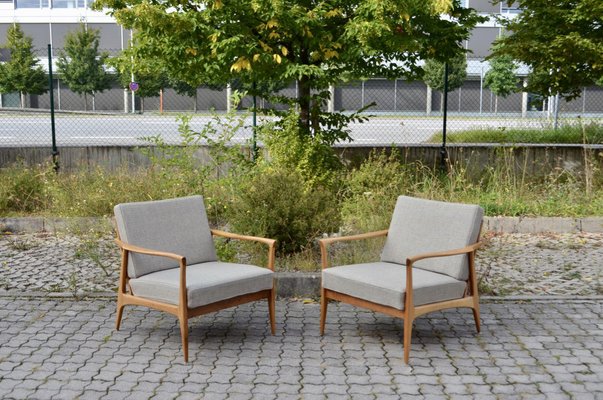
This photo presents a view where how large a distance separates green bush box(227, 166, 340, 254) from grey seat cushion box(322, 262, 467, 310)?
5.67 ft

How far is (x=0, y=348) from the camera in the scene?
5.37 metres

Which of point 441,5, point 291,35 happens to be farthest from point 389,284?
point 291,35

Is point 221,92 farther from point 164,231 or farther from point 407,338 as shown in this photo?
point 407,338

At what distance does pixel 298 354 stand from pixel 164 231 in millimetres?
1541

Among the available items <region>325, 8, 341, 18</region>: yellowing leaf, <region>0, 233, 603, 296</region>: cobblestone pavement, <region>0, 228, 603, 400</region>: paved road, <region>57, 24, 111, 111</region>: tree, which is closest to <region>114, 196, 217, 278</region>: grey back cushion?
<region>0, 228, 603, 400</region>: paved road

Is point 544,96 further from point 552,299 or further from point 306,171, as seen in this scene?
point 552,299

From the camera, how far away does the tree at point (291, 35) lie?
912 centimetres

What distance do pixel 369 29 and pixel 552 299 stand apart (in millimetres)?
4057

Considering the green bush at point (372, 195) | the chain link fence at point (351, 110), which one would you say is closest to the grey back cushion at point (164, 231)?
the green bush at point (372, 195)

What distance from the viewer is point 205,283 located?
5258 mm

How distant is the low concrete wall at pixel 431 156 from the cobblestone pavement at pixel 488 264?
9.64ft

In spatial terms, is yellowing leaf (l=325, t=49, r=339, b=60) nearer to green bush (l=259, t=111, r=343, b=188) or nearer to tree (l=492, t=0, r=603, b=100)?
green bush (l=259, t=111, r=343, b=188)

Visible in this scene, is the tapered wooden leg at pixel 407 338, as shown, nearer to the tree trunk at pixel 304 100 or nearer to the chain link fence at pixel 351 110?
the tree trunk at pixel 304 100

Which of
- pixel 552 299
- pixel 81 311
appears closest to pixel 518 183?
pixel 552 299
